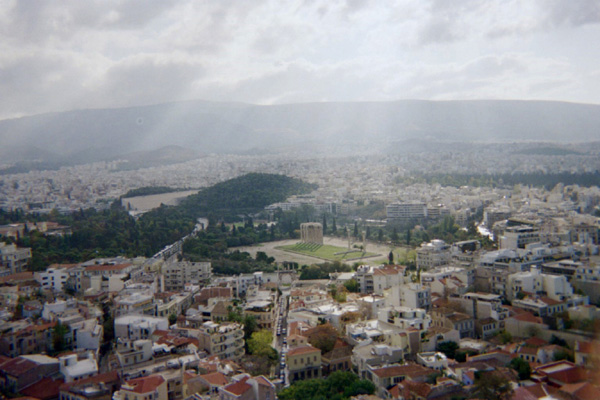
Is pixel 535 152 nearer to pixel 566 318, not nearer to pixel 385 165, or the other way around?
pixel 385 165

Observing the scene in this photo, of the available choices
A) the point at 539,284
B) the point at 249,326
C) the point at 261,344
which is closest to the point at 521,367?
the point at 539,284

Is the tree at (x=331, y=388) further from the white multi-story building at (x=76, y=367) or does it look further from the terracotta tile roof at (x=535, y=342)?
the white multi-story building at (x=76, y=367)

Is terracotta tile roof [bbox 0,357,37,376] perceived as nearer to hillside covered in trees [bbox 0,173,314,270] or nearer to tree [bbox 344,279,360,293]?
tree [bbox 344,279,360,293]

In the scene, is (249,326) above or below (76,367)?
below

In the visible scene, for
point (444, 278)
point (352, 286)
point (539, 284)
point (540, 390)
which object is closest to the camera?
point (540, 390)

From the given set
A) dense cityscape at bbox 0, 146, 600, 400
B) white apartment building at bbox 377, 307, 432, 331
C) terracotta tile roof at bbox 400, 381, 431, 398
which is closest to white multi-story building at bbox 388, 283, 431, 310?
dense cityscape at bbox 0, 146, 600, 400

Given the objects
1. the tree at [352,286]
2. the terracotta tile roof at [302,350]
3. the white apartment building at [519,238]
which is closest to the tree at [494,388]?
the terracotta tile roof at [302,350]

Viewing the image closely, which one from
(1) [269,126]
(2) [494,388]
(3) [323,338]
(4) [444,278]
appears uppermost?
(1) [269,126]

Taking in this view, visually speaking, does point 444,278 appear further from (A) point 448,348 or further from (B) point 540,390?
(B) point 540,390
